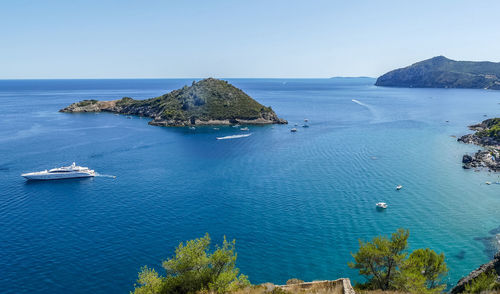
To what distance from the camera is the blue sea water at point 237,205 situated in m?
47.4

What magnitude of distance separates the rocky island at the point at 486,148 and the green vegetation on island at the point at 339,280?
6921 cm

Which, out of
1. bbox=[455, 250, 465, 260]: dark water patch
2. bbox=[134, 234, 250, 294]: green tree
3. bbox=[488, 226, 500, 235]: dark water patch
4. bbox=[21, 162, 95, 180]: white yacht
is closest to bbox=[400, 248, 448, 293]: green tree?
bbox=[455, 250, 465, 260]: dark water patch

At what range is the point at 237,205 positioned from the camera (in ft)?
222

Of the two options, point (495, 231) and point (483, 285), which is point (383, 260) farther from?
point (495, 231)

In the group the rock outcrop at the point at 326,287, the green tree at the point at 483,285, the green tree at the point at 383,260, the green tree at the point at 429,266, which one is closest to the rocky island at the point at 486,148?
the green tree at the point at 429,266

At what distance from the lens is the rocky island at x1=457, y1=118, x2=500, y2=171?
93.4m

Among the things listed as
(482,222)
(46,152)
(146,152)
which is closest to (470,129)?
(482,222)

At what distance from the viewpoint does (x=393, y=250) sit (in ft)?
119

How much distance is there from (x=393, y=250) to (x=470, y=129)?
144m

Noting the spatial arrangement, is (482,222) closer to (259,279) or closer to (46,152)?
(259,279)

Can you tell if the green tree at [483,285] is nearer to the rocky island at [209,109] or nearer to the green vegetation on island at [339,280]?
the green vegetation on island at [339,280]

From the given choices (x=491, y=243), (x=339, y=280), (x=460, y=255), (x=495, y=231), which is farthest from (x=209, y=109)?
(x=339, y=280)

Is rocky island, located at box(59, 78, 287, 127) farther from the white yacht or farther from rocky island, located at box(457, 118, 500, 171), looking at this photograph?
rocky island, located at box(457, 118, 500, 171)

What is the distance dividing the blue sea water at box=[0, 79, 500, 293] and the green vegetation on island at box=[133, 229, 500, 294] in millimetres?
9766
